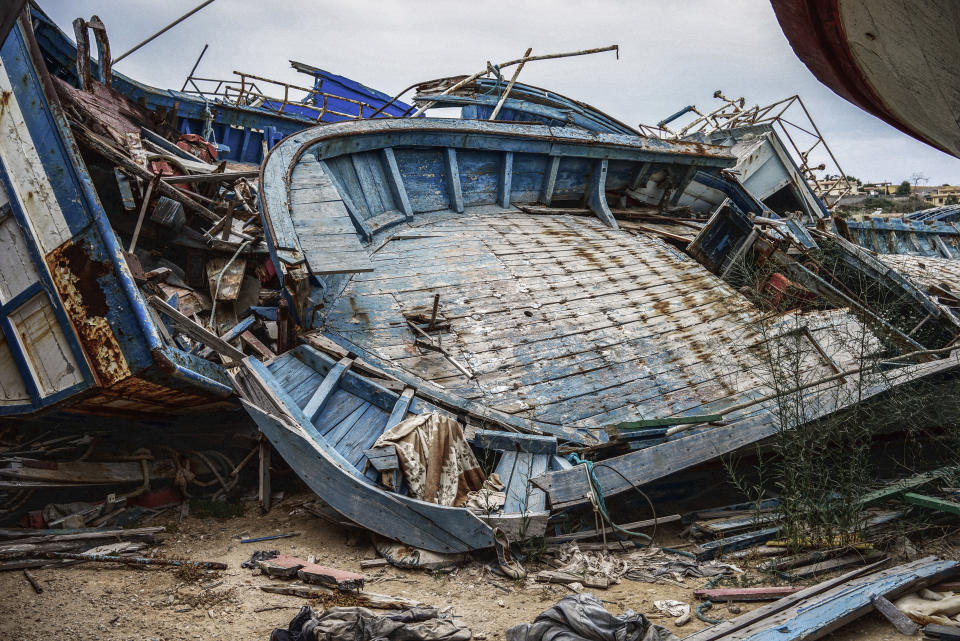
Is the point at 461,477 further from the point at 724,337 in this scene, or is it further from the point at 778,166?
the point at 778,166

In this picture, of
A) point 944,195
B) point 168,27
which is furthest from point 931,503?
point 944,195

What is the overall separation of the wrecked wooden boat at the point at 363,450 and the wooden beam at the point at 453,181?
10.2ft

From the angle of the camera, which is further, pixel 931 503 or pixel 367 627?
pixel 931 503

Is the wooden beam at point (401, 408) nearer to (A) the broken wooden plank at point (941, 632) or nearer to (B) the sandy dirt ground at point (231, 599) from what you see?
(B) the sandy dirt ground at point (231, 599)

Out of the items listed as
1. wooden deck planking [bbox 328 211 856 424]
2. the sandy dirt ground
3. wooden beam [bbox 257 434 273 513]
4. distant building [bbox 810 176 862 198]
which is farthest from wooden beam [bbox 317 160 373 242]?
distant building [bbox 810 176 862 198]

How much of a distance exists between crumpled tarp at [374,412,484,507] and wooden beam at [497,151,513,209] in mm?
4106

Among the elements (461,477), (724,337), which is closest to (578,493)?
(461,477)

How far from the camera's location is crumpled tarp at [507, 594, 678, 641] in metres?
2.80

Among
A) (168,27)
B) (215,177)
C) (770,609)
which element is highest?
(168,27)

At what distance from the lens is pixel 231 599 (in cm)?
349

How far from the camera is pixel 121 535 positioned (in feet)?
13.9

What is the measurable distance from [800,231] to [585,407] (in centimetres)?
383

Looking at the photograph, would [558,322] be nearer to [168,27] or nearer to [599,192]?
[599,192]

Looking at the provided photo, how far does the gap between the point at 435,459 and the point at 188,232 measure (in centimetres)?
494
